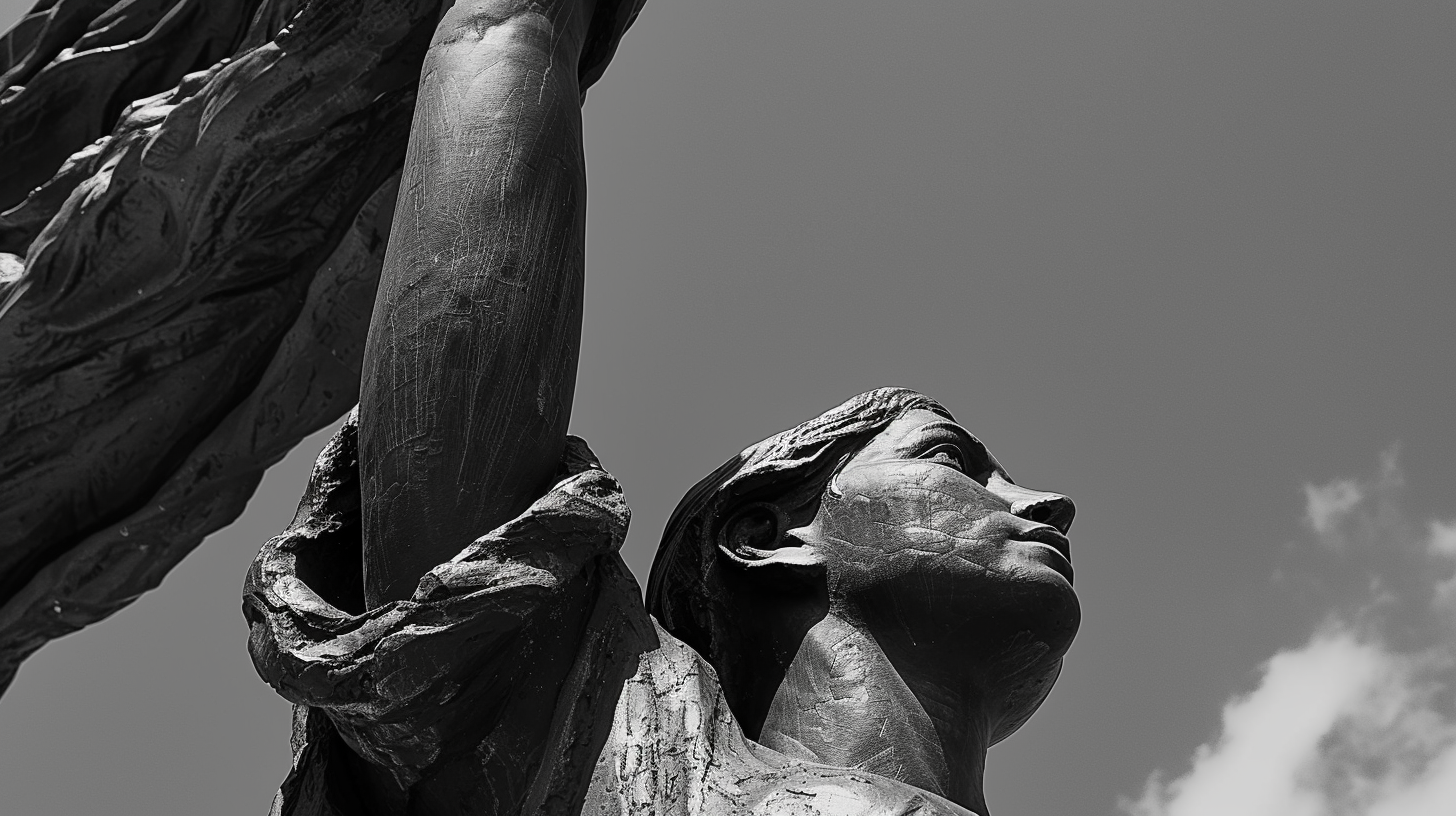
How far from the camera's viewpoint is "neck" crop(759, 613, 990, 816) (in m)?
4.13

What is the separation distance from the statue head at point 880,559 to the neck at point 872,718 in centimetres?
4

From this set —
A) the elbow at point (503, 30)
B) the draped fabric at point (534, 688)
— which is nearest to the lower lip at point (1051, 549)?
the draped fabric at point (534, 688)

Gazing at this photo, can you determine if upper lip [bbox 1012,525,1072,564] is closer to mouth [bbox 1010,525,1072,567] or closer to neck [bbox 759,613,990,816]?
mouth [bbox 1010,525,1072,567]

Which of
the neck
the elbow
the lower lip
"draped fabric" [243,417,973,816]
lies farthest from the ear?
the elbow

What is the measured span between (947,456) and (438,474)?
4.61 feet

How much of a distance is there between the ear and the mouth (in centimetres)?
46

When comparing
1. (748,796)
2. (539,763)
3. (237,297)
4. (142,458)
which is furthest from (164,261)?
Answer: (748,796)

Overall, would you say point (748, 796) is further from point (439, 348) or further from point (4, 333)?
point (4, 333)

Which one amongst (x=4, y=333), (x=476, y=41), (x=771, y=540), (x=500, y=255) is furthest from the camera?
(x=4, y=333)

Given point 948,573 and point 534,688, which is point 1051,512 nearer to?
point 948,573

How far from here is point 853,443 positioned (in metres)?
4.68

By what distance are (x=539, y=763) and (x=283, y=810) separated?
1.76ft

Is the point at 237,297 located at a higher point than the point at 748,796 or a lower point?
higher

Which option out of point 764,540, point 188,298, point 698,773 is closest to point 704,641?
point 764,540
